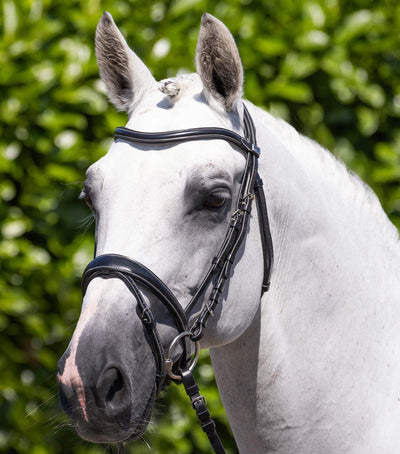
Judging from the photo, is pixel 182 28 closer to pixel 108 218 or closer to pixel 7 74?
pixel 7 74

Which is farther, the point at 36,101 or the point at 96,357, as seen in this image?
the point at 36,101

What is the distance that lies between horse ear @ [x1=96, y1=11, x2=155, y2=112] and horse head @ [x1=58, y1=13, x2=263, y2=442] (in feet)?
0.10

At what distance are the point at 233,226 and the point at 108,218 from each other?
1.19 feet

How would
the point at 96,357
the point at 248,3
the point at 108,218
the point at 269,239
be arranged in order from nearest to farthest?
the point at 96,357, the point at 108,218, the point at 269,239, the point at 248,3

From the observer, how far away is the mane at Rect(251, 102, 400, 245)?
7.16ft

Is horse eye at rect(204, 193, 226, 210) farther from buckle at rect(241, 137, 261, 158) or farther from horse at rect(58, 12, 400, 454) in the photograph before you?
buckle at rect(241, 137, 261, 158)

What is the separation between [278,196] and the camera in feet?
6.53

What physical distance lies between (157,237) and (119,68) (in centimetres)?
70

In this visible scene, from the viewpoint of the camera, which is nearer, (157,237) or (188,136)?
(157,237)

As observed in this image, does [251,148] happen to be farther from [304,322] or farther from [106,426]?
[106,426]

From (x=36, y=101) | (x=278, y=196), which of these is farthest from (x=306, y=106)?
(x=278, y=196)

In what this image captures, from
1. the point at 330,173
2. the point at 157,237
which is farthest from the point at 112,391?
the point at 330,173

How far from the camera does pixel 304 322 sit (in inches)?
78.2

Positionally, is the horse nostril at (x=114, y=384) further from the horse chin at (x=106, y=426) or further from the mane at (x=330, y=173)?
the mane at (x=330, y=173)
